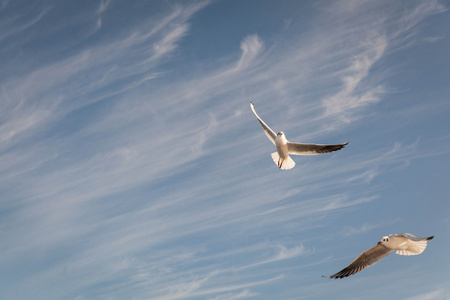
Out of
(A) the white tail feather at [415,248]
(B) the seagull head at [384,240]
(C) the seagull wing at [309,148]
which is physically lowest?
(A) the white tail feather at [415,248]

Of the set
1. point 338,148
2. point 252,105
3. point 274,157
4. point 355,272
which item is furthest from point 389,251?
point 252,105

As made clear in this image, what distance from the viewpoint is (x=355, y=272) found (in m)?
26.3

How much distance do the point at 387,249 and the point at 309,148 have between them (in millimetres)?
8121

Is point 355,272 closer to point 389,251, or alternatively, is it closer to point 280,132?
point 389,251

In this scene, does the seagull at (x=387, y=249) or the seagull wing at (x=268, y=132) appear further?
the seagull wing at (x=268, y=132)

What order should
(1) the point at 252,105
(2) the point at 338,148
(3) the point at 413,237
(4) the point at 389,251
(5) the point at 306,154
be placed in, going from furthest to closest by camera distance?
(1) the point at 252,105, (5) the point at 306,154, (2) the point at 338,148, (4) the point at 389,251, (3) the point at 413,237

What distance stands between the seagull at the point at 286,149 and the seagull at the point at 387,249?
6564mm

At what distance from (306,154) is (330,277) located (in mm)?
8504

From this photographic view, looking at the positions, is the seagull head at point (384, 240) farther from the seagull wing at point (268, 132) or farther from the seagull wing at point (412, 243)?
the seagull wing at point (268, 132)

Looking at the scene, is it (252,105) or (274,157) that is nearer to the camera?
(274,157)

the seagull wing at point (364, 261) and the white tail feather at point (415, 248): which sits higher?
the seagull wing at point (364, 261)

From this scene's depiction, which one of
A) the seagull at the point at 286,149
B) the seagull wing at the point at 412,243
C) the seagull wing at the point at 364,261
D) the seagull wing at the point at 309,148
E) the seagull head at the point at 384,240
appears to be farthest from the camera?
the seagull at the point at 286,149

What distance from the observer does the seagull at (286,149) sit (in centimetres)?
3070

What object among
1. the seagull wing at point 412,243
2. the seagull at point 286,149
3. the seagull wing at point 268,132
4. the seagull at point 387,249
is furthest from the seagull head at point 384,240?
the seagull wing at point 268,132
